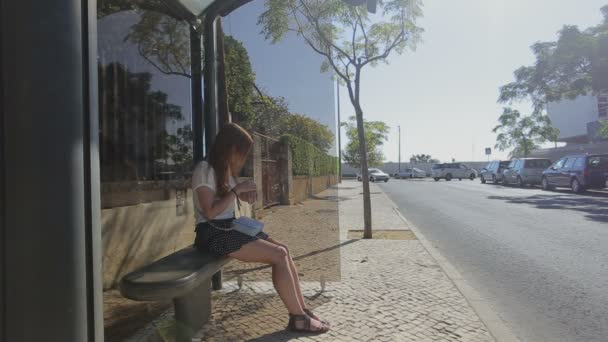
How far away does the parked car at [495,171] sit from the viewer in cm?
2981

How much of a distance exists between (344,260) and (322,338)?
272 cm

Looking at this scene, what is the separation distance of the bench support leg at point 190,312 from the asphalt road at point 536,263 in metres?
2.48

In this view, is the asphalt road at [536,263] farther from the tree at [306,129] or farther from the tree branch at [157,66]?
the tree branch at [157,66]

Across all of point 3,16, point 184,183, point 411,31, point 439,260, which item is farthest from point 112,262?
point 411,31

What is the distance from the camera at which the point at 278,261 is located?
3.25m

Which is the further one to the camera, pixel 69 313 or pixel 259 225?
pixel 259 225

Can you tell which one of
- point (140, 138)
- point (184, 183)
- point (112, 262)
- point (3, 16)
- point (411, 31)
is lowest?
point (112, 262)

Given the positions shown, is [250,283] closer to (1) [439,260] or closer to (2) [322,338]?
(2) [322,338]

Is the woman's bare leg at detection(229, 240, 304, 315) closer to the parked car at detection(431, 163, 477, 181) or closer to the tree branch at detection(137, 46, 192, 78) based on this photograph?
the tree branch at detection(137, 46, 192, 78)

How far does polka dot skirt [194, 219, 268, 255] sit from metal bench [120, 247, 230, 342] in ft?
0.22

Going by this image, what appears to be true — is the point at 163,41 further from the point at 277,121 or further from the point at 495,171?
the point at 495,171

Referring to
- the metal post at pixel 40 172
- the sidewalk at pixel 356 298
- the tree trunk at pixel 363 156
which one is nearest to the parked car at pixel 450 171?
the tree trunk at pixel 363 156

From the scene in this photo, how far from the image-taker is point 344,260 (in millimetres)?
5895

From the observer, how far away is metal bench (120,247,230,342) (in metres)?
2.38
